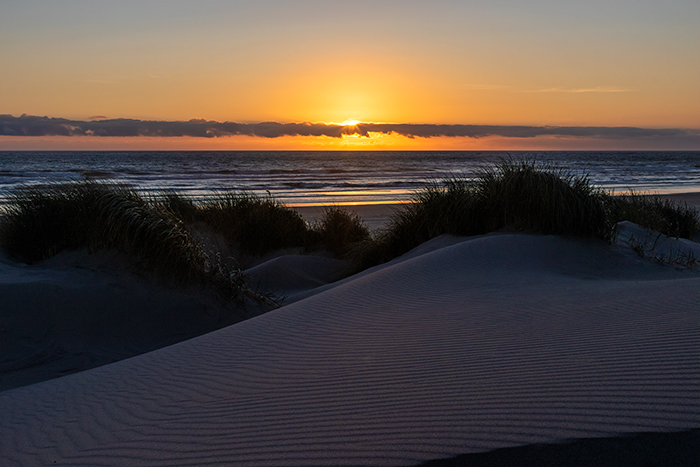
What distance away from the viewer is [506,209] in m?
8.67

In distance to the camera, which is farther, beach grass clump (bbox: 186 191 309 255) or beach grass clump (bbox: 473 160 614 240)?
beach grass clump (bbox: 186 191 309 255)

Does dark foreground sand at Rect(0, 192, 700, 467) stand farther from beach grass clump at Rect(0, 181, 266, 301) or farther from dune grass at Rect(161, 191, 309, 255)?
dune grass at Rect(161, 191, 309, 255)

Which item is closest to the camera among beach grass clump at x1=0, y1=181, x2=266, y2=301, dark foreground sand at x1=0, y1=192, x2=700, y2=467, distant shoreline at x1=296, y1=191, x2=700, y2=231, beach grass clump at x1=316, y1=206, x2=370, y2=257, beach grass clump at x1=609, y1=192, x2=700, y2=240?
dark foreground sand at x1=0, y1=192, x2=700, y2=467

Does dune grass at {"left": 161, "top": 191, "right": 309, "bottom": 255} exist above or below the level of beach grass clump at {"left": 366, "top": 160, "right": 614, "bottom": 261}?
below

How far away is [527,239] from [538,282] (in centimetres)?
198

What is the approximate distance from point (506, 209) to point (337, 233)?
13.3 ft

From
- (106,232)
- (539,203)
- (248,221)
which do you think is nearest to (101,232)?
(106,232)

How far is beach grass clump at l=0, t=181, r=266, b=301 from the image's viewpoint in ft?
20.6

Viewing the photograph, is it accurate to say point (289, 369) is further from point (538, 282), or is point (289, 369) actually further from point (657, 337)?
point (538, 282)

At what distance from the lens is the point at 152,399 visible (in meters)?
3.17

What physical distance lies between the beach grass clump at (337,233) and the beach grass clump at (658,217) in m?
5.31

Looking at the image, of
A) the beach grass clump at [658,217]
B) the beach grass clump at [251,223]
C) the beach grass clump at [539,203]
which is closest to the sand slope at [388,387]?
the beach grass clump at [539,203]

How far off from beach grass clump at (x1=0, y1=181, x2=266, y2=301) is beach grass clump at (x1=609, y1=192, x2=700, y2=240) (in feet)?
27.3

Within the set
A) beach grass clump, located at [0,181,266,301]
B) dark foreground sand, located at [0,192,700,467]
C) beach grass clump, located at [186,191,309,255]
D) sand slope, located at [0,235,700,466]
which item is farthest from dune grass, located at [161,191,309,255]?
sand slope, located at [0,235,700,466]
